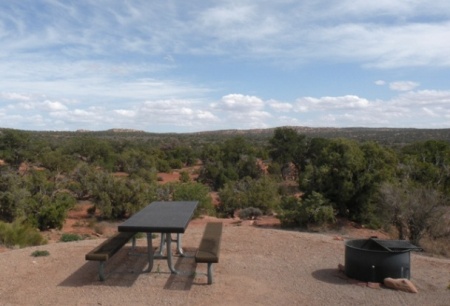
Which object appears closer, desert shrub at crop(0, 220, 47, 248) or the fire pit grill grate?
the fire pit grill grate

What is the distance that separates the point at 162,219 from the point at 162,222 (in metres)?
0.33

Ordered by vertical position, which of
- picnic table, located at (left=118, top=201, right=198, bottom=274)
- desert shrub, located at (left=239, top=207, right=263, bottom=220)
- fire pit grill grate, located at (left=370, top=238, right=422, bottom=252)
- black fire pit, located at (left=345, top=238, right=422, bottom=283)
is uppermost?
picnic table, located at (left=118, top=201, right=198, bottom=274)

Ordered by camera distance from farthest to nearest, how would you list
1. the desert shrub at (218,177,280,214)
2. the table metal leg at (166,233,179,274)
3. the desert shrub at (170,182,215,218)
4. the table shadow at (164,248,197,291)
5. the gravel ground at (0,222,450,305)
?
the desert shrub at (218,177,280,214) < the desert shrub at (170,182,215,218) < the table metal leg at (166,233,179,274) < the table shadow at (164,248,197,291) < the gravel ground at (0,222,450,305)

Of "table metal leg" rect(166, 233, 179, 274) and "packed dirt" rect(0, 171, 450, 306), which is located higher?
"table metal leg" rect(166, 233, 179, 274)

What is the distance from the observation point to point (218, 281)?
7.14 m

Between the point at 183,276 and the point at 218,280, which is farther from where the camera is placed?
the point at 183,276

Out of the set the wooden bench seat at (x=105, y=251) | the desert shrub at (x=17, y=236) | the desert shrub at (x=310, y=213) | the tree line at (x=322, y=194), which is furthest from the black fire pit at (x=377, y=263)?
the desert shrub at (x=310, y=213)

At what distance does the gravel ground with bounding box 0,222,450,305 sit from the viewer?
6.42 m

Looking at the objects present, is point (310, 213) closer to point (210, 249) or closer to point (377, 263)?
point (377, 263)

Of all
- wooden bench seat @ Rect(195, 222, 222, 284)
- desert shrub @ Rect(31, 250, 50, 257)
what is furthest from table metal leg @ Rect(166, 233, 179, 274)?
desert shrub @ Rect(31, 250, 50, 257)

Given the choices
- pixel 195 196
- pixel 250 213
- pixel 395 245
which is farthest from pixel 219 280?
pixel 250 213

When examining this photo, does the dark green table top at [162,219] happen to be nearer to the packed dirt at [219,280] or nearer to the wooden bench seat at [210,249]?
the wooden bench seat at [210,249]

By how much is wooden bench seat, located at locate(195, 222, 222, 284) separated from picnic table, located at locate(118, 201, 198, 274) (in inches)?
18.0

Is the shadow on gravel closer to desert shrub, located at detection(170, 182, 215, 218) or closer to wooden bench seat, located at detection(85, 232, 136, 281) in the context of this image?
wooden bench seat, located at detection(85, 232, 136, 281)
